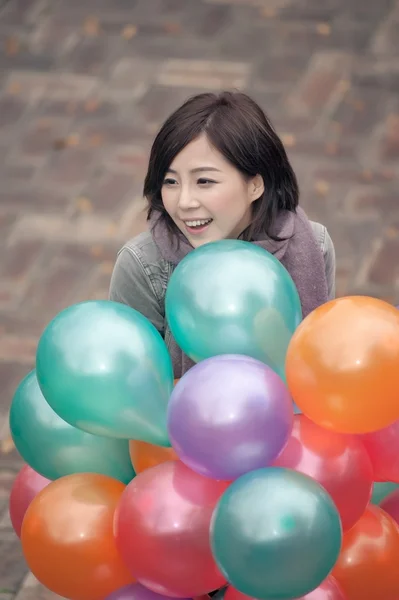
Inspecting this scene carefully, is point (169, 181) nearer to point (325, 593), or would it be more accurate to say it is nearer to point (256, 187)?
point (256, 187)

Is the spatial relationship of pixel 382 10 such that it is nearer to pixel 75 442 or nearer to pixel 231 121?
pixel 231 121

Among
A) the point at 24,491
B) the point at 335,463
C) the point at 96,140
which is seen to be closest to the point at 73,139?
the point at 96,140

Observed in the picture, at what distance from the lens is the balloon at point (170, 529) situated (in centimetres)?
183

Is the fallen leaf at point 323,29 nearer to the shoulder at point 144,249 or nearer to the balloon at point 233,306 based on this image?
the shoulder at point 144,249

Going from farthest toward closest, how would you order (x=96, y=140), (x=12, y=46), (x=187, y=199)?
(x=12, y=46)
(x=96, y=140)
(x=187, y=199)

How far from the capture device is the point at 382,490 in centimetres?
223

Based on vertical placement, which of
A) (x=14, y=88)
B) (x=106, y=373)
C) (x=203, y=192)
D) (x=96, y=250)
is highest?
(x=203, y=192)

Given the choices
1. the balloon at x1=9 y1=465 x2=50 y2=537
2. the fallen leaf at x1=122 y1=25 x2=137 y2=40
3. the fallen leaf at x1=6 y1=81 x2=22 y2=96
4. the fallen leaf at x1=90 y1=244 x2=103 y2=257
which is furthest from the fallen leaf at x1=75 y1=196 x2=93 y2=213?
the balloon at x1=9 y1=465 x2=50 y2=537

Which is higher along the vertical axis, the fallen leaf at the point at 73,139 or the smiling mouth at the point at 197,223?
the smiling mouth at the point at 197,223

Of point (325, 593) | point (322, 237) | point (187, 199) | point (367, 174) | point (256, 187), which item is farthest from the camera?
point (367, 174)

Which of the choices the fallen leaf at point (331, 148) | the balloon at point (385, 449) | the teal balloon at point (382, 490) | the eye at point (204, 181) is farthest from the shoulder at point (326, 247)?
the fallen leaf at point (331, 148)

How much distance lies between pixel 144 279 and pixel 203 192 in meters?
0.31

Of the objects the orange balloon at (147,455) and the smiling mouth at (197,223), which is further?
the smiling mouth at (197,223)

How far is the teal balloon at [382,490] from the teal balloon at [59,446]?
1.78 ft
